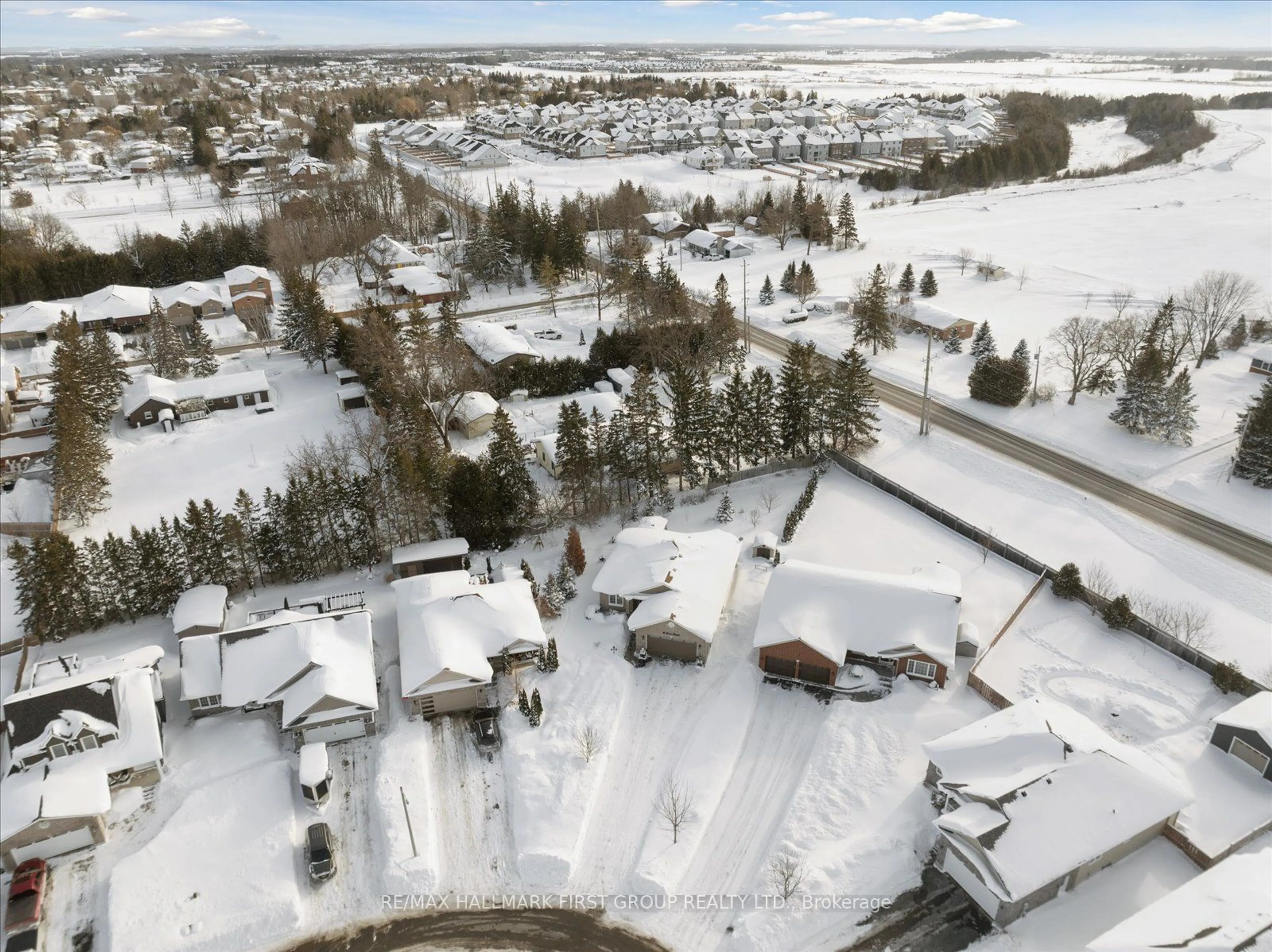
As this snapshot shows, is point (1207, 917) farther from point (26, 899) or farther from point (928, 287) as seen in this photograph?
point (928, 287)

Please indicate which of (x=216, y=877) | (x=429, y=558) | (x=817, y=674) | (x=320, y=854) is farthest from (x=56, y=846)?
(x=817, y=674)

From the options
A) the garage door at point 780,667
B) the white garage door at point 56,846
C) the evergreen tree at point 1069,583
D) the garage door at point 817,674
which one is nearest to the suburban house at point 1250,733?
the evergreen tree at point 1069,583

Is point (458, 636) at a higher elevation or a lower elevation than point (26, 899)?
higher

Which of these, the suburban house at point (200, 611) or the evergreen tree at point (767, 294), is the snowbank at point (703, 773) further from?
the evergreen tree at point (767, 294)

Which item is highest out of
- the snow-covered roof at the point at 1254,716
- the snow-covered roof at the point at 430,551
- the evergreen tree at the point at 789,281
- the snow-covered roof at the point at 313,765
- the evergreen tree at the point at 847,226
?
the evergreen tree at the point at 847,226

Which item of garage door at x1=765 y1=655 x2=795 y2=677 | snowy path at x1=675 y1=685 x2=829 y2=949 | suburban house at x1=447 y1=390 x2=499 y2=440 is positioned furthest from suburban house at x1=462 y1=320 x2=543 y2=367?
snowy path at x1=675 y1=685 x2=829 y2=949

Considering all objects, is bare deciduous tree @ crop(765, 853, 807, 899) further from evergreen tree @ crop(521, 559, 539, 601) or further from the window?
evergreen tree @ crop(521, 559, 539, 601)
